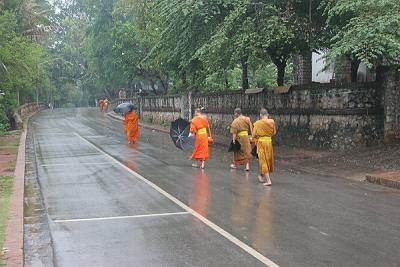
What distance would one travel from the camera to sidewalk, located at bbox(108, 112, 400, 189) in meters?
14.3

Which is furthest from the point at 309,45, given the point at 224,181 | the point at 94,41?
the point at 94,41

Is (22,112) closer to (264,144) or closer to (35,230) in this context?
(264,144)

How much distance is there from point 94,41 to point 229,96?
26.3 m

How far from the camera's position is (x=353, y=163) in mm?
16938

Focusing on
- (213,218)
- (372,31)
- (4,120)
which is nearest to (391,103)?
(372,31)

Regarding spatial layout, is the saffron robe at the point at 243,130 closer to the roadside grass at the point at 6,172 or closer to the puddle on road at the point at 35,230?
the puddle on road at the point at 35,230

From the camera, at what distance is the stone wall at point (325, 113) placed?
18.7 m

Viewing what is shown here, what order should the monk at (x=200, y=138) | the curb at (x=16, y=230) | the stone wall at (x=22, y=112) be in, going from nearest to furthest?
the curb at (x=16, y=230) → the monk at (x=200, y=138) → the stone wall at (x=22, y=112)

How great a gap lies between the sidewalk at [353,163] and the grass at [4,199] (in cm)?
818

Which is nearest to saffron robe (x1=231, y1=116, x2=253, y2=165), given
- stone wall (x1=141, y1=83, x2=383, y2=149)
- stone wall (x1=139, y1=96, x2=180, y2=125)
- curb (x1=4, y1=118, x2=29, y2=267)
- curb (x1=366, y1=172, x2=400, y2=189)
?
curb (x1=366, y1=172, x2=400, y2=189)

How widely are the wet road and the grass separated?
74 centimetres

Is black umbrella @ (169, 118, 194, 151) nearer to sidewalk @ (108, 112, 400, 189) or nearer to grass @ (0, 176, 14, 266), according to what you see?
sidewalk @ (108, 112, 400, 189)

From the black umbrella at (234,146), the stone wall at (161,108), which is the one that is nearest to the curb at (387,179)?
the black umbrella at (234,146)

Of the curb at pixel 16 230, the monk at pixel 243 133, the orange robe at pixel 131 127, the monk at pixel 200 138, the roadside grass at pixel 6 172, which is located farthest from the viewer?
the orange robe at pixel 131 127
